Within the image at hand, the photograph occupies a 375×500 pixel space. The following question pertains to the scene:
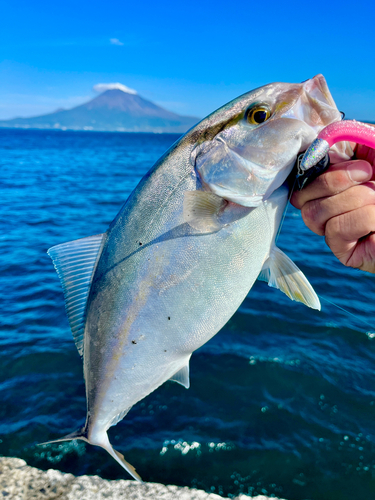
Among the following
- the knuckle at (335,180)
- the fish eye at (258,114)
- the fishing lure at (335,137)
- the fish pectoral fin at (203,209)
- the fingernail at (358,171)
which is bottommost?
the fish pectoral fin at (203,209)

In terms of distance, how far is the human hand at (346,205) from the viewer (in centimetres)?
188

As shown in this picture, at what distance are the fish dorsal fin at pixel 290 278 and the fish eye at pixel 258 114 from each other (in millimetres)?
771

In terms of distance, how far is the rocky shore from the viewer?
291 cm

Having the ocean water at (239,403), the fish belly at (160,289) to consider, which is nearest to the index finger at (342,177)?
the fish belly at (160,289)

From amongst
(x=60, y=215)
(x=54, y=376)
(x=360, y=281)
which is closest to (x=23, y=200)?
(x=60, y=215)

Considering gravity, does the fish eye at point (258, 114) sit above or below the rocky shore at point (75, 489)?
above

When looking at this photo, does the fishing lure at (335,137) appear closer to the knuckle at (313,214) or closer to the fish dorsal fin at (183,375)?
the knuckle at (313,214)

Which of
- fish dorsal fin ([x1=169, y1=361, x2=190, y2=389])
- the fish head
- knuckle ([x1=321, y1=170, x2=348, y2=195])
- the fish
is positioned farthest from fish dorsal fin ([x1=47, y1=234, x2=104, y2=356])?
knuckle ([x1=321, y1=170, x2=348, y2=195])

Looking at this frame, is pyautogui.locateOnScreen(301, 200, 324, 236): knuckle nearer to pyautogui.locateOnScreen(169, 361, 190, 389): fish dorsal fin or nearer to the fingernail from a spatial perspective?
the fingernail

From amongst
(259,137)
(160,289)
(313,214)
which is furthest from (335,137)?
(160,289)

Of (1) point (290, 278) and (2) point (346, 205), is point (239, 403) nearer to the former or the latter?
(1) point (290, 278)

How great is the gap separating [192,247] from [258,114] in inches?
32.0

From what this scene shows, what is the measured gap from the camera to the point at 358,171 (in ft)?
6.13

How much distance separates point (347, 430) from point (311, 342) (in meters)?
1.66
